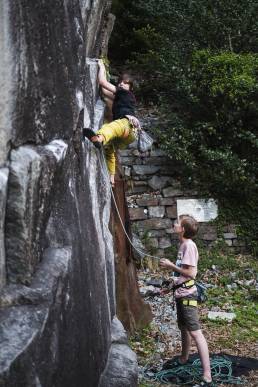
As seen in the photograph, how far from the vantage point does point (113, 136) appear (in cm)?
457

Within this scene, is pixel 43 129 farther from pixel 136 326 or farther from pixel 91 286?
pixel 136 326

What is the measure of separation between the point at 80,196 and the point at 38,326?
1.30m

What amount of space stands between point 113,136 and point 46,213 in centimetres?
197

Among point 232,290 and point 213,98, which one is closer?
point 232,290

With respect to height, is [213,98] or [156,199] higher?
[213,98]

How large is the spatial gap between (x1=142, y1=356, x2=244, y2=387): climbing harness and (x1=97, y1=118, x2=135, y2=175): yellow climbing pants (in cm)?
191

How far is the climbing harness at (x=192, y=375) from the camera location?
4.95 m

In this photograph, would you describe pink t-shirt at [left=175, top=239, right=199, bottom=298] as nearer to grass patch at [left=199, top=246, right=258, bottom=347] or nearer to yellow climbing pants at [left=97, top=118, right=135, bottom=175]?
yellow climbing pants at [left=97, top=118, right=135, bottom=175]

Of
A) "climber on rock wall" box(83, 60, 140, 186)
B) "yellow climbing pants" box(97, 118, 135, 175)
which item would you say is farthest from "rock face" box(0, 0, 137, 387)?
"climber on rock wall" box(83, 60, 140, 186)

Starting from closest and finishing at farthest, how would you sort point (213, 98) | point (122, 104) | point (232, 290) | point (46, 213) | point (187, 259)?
point (46, 213) < point (187, 259) < point (122, 104) < point (232, 290) < point (213, 98)

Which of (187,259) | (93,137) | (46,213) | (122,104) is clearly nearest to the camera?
(46,213)

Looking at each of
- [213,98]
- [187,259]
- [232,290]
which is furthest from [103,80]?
[213,98]

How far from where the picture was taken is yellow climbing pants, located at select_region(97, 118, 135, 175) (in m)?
4.46

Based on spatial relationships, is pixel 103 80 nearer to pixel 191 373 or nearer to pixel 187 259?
pixel 187 259
